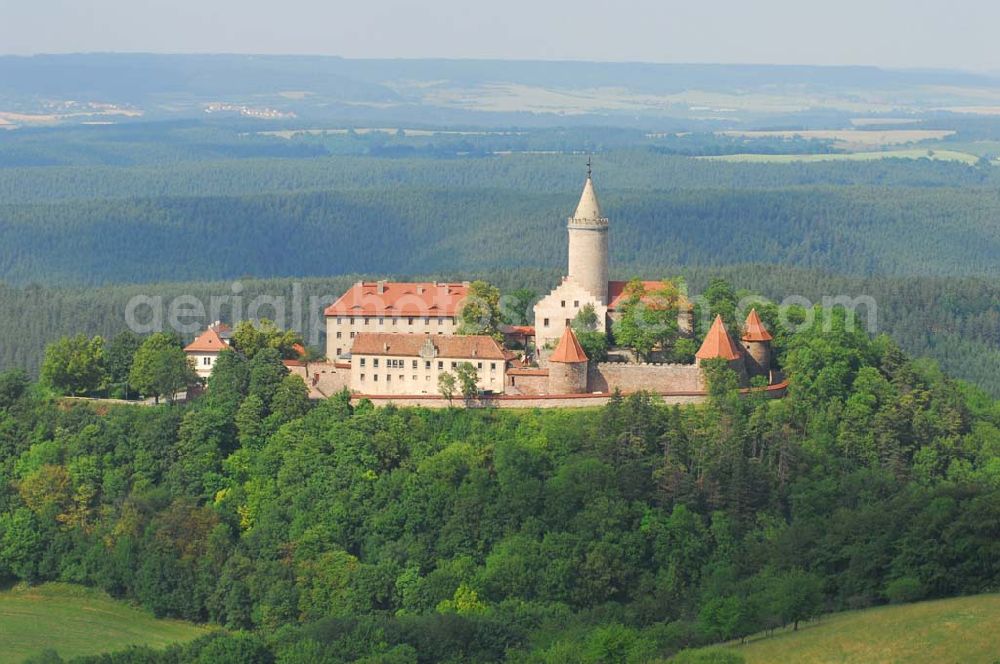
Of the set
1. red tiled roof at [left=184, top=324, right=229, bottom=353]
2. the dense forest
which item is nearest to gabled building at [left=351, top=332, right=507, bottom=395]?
the dense forest

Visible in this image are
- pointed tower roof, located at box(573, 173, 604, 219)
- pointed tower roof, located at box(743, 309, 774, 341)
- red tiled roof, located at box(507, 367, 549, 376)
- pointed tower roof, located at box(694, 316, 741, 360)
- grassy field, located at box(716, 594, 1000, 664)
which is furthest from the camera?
pointed tower roof, located at box(573, 173, 604, 219)

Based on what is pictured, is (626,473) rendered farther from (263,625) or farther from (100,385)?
(100,385)

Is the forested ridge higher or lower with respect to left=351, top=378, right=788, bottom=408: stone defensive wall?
lower

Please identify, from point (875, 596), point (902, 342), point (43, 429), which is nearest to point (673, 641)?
point (875, 596)

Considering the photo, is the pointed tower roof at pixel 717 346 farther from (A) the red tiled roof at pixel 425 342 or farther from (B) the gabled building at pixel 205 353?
(B) the gabled building at pixel 205 353

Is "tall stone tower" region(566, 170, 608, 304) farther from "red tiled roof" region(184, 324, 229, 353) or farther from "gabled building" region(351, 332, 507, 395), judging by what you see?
"red tiled roof" region(184, 324, 229, 353)

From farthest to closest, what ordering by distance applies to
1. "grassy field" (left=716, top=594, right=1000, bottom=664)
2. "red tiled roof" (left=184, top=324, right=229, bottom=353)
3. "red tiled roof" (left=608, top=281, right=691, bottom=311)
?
"red tiled roof" (left=184, top=324, right=229, bottom=353), "red tiled roof" (left=608, top=281, right=691, bottom=311), "grassy field" (left=716, top=594, right=1000, bottom=664)
